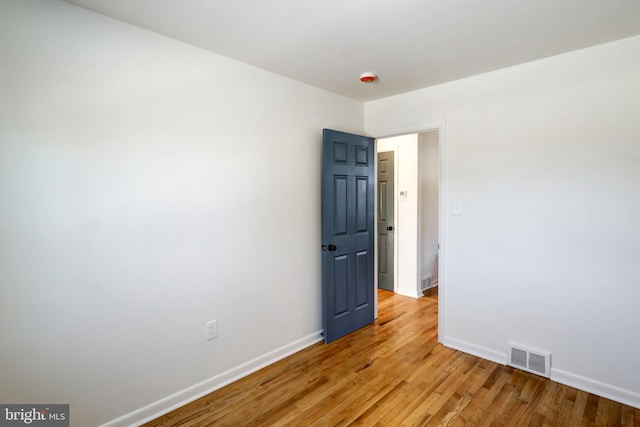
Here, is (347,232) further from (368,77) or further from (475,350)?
(475,350)

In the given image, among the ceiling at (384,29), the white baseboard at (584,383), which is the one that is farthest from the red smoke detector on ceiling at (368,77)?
the white baseboard at (584,383)

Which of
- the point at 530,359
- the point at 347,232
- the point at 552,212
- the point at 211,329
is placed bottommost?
the point at 530,359

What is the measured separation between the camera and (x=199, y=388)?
87.4 inches

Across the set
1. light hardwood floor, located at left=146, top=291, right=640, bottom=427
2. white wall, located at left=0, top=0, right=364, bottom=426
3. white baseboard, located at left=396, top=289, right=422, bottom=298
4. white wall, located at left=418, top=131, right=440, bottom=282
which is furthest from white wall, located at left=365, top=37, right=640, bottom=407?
white wall, located at left=0, top=0, right=364, bottom=426

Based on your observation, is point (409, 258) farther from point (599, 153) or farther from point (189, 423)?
point (189, 423)

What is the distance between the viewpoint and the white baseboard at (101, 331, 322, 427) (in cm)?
193

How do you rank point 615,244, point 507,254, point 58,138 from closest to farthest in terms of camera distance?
point 58,138 < point 615,244 < point 507,254

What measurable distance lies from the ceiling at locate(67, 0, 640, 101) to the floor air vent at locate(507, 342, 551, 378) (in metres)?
2.28

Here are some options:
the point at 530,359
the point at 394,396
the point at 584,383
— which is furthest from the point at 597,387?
the point at 394,396

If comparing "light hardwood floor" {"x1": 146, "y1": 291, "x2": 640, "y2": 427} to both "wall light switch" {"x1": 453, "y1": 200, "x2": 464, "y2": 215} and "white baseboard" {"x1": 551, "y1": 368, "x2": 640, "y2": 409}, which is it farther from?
"wall light switch" {"x1": 453, "y1": 200, "x2": 464, "y2": 215}

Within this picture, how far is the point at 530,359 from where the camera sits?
2.48 metres

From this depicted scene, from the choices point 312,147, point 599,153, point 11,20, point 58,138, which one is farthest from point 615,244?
point 11,20

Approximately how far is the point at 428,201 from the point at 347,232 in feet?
6.56

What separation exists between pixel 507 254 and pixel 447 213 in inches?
23.5
